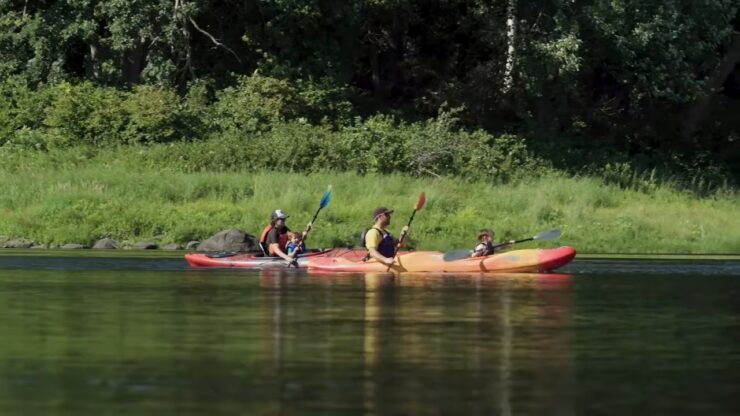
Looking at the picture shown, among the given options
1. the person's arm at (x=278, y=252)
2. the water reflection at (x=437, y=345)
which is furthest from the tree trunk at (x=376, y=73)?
the water reflection at (x=437, y=345)

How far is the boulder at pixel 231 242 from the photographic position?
33.3m

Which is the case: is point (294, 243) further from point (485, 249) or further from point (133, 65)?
point (133, 65)

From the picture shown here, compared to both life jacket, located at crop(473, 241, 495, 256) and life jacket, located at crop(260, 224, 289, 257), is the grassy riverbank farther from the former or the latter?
life jacket, located at crop(473, 241, 495, 256)

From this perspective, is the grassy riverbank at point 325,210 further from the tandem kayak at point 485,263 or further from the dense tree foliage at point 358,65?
the tandem kayak at point 485,263

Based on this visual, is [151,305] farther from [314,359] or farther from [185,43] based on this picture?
[185,43]

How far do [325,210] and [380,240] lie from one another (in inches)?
389

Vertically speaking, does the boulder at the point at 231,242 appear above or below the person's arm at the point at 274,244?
below

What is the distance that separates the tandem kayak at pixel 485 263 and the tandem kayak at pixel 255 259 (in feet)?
2.86

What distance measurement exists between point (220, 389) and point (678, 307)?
9.48 meters

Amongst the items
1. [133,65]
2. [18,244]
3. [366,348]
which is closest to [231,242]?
[18,244]

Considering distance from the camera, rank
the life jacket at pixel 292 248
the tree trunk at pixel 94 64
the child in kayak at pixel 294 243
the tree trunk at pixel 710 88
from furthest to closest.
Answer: the tree trunk at pixel 710 88
the tree trunk at pixel 94 64
the life jacket at pixel 292 248
the child in kayak at pixel 294 243

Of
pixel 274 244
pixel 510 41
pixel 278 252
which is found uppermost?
pixel 510 41

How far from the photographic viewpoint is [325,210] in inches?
1469

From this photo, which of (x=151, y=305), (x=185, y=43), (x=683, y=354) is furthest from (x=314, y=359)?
(x=185, y=43)
